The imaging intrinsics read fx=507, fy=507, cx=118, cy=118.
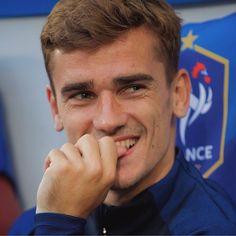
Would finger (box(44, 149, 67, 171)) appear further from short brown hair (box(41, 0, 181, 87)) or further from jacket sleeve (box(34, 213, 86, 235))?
short brown hair (box(41, 0, 181, 87))

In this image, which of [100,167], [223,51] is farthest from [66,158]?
[223,51]

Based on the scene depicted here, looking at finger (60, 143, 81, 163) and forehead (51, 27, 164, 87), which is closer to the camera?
finger (60, 143, 81, 163)

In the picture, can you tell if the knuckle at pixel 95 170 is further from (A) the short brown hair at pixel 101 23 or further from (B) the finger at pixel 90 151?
(A) the short brown hair at pixel 101 23

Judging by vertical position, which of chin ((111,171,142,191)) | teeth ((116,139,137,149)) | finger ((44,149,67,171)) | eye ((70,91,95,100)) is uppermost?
eye ((70,91,95,100))

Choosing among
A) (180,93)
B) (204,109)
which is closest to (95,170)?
(180,93)

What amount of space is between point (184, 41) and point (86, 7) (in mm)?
544

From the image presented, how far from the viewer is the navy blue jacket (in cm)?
94

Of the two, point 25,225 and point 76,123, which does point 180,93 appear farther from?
point 25,225

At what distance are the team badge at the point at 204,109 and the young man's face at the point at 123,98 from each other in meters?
0.42

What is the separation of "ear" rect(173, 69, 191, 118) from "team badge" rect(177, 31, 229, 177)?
0.98ft

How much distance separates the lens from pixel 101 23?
990mm

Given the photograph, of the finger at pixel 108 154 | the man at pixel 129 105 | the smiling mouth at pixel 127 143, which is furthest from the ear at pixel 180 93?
the finger at pixel 108 154

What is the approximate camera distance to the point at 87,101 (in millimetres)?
1022

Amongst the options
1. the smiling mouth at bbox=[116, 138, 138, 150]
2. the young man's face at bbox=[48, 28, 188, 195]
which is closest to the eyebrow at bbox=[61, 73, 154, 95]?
the young man's face at bbox=[48, 28, 188, 195]
